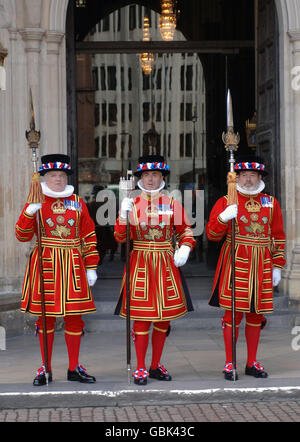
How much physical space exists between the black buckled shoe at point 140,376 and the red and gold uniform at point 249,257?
873 millimetres

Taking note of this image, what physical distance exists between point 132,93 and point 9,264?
5.45 meters

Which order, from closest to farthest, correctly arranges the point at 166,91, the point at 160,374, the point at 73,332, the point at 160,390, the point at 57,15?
the point at 160,390 → the point at 73,332 → the point at 160,374 → the point at 57,15 → the point at 166,91

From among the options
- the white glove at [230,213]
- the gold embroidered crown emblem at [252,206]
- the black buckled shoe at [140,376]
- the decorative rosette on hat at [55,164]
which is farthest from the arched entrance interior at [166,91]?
the black buckled shoe at [140,376]

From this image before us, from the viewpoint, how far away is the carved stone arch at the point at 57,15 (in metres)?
9.86

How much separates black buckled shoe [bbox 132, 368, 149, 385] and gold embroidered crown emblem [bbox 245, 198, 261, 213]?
1618 mm

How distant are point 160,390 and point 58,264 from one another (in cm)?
132

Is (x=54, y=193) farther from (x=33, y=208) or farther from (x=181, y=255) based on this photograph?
(x=181, y=255)

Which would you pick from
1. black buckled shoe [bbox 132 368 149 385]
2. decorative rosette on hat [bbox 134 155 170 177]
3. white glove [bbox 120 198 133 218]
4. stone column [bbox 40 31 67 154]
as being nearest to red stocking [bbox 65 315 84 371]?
black buckled shoe [bbox 132 368 149 385]

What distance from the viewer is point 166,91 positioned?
1413cm

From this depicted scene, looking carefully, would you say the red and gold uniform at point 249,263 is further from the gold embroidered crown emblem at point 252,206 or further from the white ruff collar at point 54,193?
the white ruff collar at point 54,193

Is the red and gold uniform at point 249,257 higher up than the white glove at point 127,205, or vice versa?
the white glove at point 127,205

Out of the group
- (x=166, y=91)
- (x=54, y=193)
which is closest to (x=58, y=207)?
(x=54, y=193)

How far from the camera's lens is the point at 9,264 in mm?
9539

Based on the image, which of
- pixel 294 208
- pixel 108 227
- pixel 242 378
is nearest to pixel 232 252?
pixel 242 378
